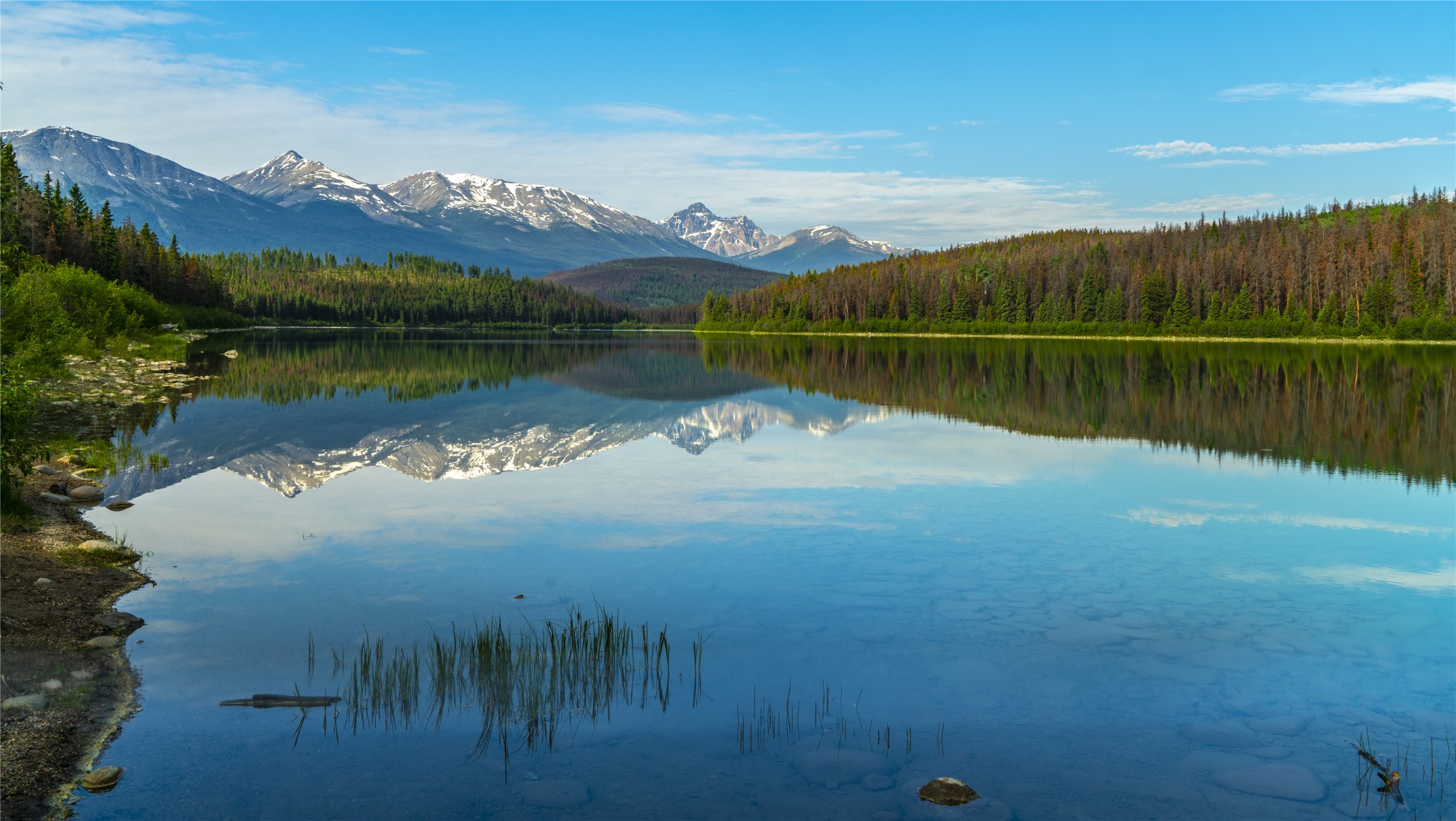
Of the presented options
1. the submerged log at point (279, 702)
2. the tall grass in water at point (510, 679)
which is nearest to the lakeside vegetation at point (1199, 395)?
the tall grass in water at point (510, 679)

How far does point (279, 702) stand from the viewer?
33.8 feet

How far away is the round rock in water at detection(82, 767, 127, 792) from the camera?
8.40 meters

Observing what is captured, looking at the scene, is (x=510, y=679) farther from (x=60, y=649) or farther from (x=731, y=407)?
(x=731, y=407)

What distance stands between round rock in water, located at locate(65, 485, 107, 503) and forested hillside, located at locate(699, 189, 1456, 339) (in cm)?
14866

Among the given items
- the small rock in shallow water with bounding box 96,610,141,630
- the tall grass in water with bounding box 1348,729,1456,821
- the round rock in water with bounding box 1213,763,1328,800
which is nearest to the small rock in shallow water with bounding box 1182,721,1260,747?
the round rock in water with bounding box 1213,763,1328,800

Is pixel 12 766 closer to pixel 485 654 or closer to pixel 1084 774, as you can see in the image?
pixel 485 654

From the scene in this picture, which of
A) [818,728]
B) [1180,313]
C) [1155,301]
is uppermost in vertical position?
[1155,301]

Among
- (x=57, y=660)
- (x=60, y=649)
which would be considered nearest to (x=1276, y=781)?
(x=57, y=660)

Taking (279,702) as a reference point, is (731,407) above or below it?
above

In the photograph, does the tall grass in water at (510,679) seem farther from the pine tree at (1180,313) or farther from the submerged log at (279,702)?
the pine tree at (1180,313)

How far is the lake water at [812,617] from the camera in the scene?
28.8 feet

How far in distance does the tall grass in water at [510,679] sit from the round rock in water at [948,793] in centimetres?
318

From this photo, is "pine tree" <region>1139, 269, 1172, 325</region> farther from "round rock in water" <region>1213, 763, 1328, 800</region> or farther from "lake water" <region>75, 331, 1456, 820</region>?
"round rock in water" <region>1213, 763, 1328, 800</region>

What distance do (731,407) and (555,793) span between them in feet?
123
